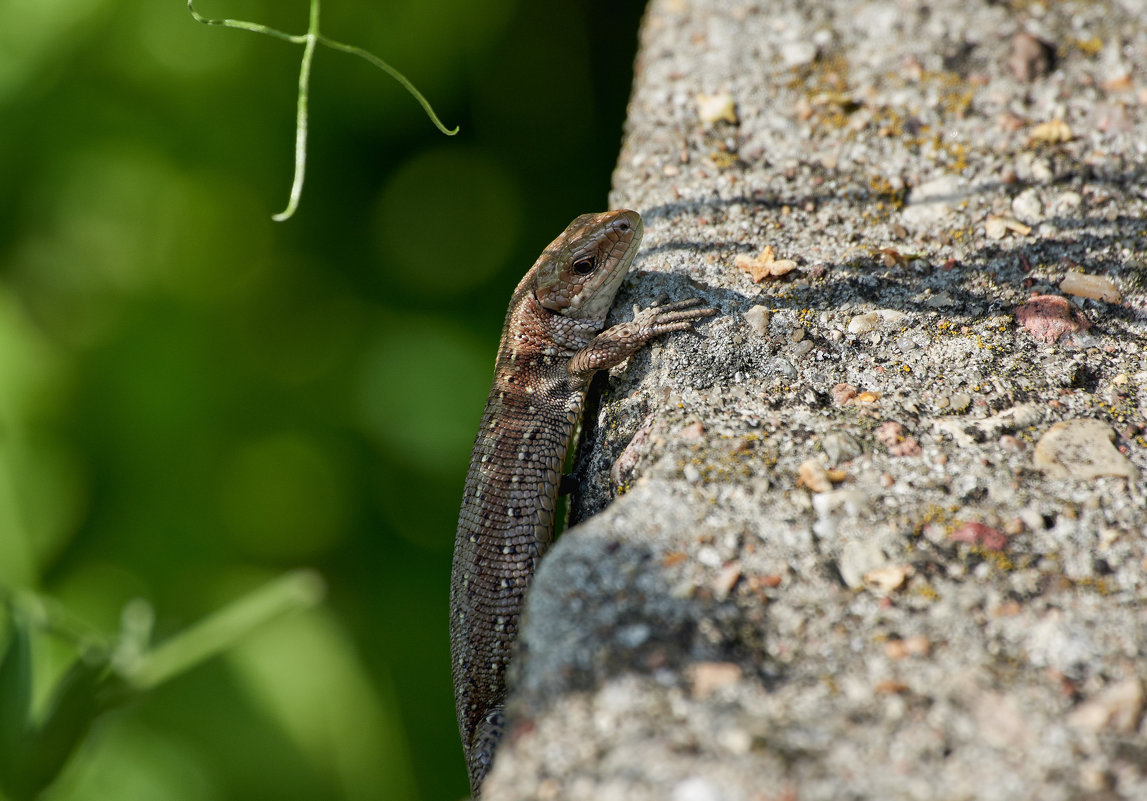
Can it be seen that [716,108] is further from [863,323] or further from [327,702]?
[327,702]

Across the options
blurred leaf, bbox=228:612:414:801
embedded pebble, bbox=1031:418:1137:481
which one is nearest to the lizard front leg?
embedded pebble, bbox=1031:418:1137:481

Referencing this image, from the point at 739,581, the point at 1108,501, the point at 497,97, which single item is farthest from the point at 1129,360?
the point at 497,97

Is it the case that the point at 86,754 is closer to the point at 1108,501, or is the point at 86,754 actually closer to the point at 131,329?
the point at 131,329

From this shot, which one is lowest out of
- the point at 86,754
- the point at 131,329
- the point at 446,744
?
the point at 446,744

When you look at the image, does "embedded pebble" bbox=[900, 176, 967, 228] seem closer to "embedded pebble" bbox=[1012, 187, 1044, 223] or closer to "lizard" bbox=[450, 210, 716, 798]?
"embedded pebble" bbox=[1012, 187, 1044, 223]

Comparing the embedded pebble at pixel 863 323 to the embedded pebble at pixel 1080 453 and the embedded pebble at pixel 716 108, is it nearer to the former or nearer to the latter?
the embedded pebble at pixel 1080 453

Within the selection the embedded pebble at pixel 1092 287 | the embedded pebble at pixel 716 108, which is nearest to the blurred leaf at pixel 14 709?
the embedded pebble at pixel 716 108

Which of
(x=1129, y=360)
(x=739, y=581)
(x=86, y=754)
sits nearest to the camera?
(x=739, y=581)

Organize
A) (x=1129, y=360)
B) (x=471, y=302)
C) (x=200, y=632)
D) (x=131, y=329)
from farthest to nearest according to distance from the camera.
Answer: (x=471, y=302) < (x=131, y=329) < (x=200, y=632) < (x=1129, y=360)
